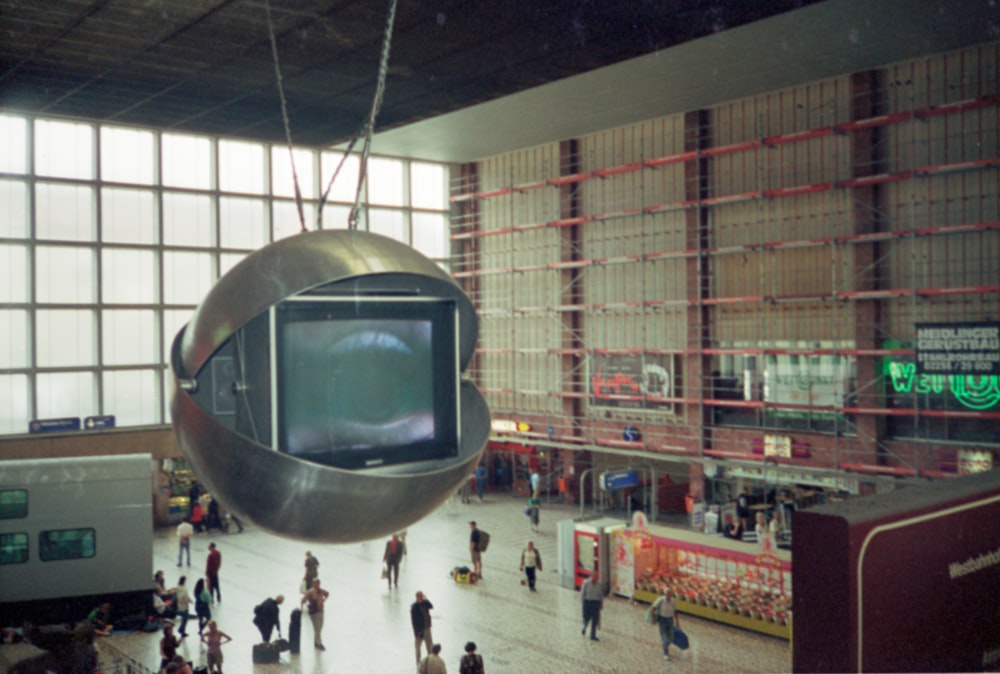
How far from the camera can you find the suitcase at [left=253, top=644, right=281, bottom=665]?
509 inches

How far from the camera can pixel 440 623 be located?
49.3 ft

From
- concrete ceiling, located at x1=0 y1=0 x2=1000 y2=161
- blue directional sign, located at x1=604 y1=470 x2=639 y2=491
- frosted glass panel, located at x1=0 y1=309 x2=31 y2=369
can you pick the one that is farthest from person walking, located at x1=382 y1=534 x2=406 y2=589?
frosted glass panel, located at x1=0 y1=309 x2=31 y2=369

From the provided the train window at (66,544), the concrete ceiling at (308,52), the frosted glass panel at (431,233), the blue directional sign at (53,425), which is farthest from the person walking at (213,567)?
the frosted glass panel at (431,233)

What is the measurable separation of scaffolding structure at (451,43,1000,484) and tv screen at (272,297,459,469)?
18.7 m

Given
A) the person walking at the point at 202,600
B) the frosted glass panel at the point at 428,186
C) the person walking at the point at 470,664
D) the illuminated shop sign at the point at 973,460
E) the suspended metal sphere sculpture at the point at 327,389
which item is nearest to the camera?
the suspended metal sphere sculpture at the point at 327,389

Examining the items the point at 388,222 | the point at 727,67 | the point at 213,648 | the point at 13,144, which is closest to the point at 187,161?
the point at 13,144

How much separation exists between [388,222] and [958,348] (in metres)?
17.7

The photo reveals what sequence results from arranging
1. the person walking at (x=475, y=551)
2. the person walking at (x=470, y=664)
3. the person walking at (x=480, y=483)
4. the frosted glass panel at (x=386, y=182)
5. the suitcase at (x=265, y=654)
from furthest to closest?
the frosted glass panel at (x=386, y=182)
the person walking at (x=480, y=483)
the person walking at (x=475, y=551)
the suitcase at (x=265, y=654)
the person walking at (x=470, y=664)

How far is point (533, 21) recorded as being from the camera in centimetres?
737

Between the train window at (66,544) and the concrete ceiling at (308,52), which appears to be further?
the train window at (66,544)

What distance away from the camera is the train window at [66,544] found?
1438 centimetres

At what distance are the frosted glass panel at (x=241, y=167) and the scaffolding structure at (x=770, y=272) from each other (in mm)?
8251

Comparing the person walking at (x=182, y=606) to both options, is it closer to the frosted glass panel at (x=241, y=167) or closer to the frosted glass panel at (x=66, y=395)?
the frosted glass panel at (x=66, y=395)

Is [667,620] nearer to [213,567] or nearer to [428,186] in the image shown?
[213,567]
